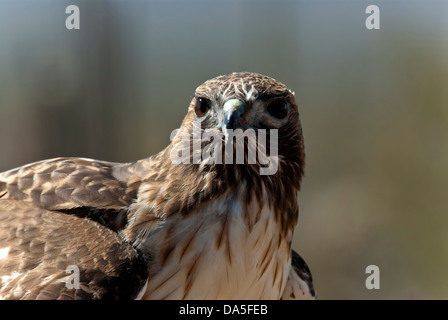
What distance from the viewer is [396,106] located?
20.8ft

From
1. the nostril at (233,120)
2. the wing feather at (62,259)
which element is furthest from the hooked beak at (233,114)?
the wing feather at (62,259)

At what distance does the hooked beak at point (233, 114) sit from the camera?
2.18m

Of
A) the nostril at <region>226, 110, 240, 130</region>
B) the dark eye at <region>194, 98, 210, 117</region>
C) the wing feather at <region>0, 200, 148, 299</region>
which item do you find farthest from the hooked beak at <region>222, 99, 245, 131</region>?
the wing feather at <region>0, 200, 148, 299</region>

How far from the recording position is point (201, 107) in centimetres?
237

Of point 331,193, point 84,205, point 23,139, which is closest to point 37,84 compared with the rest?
point 23,139

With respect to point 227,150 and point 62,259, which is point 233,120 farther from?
point 62,259

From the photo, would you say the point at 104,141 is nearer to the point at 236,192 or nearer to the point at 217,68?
the point at 217,68

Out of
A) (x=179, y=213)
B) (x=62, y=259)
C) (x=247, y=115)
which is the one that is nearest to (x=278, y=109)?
(x=247, y=115)

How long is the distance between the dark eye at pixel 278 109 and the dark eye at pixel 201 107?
248 millimetres

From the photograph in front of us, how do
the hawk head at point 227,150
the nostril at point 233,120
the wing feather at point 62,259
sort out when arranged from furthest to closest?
the hawk head at point 227,150 → the nostril at point 233,120 → the wing feather at point 62,259

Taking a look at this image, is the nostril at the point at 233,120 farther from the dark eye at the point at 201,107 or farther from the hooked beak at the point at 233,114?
the dark eye at the point at 201,107

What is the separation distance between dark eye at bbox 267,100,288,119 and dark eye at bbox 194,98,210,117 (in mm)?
248

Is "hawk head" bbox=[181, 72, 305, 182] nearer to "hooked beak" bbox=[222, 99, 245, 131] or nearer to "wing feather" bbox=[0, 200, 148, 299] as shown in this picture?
"hooked beak" bbox=[222, 99, 245, 131]

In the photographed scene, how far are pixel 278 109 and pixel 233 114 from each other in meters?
0.30
